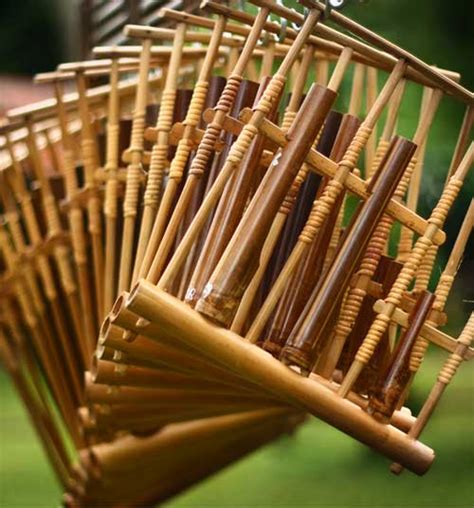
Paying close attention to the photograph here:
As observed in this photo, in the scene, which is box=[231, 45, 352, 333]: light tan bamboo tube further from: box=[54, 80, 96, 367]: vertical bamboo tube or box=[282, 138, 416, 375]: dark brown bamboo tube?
box=[54, 80, 96, 367]: vertical bamboo tube

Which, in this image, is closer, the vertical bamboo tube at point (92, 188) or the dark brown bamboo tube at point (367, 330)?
the dark brown bamboo tube at point (367, 330)

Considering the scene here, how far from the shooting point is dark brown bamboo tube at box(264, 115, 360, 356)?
3.22 feet

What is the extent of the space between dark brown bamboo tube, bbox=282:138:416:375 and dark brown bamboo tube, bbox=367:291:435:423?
0.21 feet

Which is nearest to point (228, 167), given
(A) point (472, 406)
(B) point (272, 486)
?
(A) point (472, 406)

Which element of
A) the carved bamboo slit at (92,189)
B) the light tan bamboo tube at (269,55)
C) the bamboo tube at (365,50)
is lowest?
the carved bamboo slit at (92,189)

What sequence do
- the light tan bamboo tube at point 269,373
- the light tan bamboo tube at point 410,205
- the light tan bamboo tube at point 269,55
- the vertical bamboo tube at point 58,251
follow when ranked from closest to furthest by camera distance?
the light tan bamboo tube at point 269,373 → the light tan bamboo tube at point 410,205 → the light tan bamboo tube at point 269,55 → the vertical bamboo tube at point 58,251

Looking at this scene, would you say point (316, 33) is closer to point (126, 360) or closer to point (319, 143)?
point (319, 143)

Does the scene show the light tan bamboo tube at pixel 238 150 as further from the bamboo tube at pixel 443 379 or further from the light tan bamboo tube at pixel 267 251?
the bamboo tube at pixel 443 379

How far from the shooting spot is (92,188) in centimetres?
139

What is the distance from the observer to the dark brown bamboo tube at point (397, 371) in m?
0.97

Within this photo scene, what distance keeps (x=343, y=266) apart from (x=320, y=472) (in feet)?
3.92

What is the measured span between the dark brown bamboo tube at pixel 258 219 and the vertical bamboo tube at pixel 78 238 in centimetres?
47

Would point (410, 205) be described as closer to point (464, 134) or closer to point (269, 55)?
point (464, 134)

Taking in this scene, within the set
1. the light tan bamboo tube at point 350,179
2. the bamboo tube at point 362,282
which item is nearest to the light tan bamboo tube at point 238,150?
the light tan bamboo tube at point 350,179
